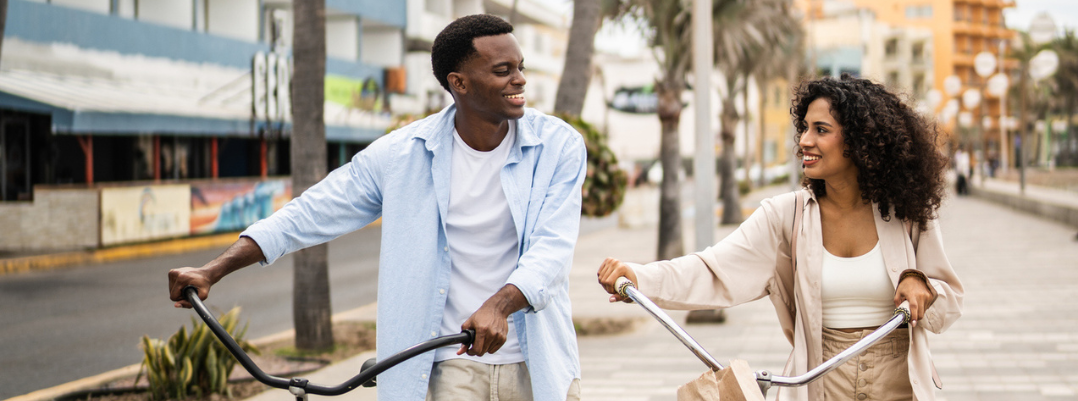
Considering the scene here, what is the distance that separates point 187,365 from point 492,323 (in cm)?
424

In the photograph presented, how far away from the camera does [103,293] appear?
12914 millimetres

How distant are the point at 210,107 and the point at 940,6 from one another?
276 feet

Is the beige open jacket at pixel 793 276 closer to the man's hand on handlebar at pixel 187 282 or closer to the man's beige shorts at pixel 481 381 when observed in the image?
the man's beige shorts at pixel 481 381

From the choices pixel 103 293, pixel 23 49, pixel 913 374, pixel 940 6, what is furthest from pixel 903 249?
pixel 940 6

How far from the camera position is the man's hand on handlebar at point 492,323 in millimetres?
2389

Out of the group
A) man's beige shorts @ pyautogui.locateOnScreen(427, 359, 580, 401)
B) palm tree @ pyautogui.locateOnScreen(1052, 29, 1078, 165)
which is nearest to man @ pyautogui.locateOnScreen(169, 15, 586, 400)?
man's beige shorts @ pyautogui.locateOnScreen(427, 359, 580, 401)

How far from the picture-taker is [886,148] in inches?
116

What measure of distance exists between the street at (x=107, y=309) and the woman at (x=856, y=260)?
366cm

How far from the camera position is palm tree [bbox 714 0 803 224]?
1477cm

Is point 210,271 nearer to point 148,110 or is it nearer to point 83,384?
point 83,384

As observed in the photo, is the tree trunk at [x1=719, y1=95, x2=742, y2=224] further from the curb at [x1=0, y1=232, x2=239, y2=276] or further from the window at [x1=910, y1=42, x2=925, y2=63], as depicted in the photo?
the window at [x1=910, y1=42, x2=925, y2=63]

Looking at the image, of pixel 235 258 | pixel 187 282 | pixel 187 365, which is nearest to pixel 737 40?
pixel 187 365

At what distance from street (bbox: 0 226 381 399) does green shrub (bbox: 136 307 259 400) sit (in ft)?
1.95

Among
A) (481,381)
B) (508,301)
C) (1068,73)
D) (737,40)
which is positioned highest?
(1068,73)
